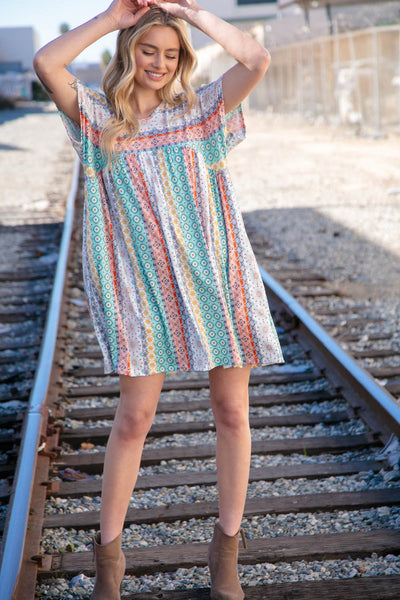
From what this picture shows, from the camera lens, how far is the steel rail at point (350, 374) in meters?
3.47

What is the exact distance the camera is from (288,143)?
20172 mm

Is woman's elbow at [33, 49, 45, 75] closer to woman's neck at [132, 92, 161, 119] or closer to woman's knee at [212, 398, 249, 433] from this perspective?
woman's neck at [132, 92, 161, 119]

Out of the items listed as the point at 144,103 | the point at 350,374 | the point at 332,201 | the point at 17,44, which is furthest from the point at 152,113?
the point at 17,44

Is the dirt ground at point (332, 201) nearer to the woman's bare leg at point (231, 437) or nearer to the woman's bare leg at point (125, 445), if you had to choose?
the woman's bare leg at point (231, 437)

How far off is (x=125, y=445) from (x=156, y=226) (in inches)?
25.6

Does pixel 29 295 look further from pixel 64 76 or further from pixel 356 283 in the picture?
pixel 64 76

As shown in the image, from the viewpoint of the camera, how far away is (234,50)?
7.54ft

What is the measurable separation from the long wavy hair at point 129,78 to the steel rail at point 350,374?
1785 millimetres

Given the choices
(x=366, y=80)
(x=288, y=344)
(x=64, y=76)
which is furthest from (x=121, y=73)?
(x=366, y=80)

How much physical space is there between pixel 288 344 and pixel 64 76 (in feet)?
9.82

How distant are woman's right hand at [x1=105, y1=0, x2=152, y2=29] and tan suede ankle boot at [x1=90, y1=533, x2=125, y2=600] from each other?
1513mm

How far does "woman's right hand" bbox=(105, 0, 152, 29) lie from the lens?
224 centimetres

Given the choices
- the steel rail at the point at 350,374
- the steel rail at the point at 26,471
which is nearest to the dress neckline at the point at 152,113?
the steel rail at the point at 26,471

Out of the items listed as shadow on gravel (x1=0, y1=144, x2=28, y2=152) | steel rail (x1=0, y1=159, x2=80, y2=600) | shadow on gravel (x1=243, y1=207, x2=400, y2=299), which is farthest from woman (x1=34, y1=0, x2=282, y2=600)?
shadow on gravel (x1=0, y1=144, x2=28, y2=152)
